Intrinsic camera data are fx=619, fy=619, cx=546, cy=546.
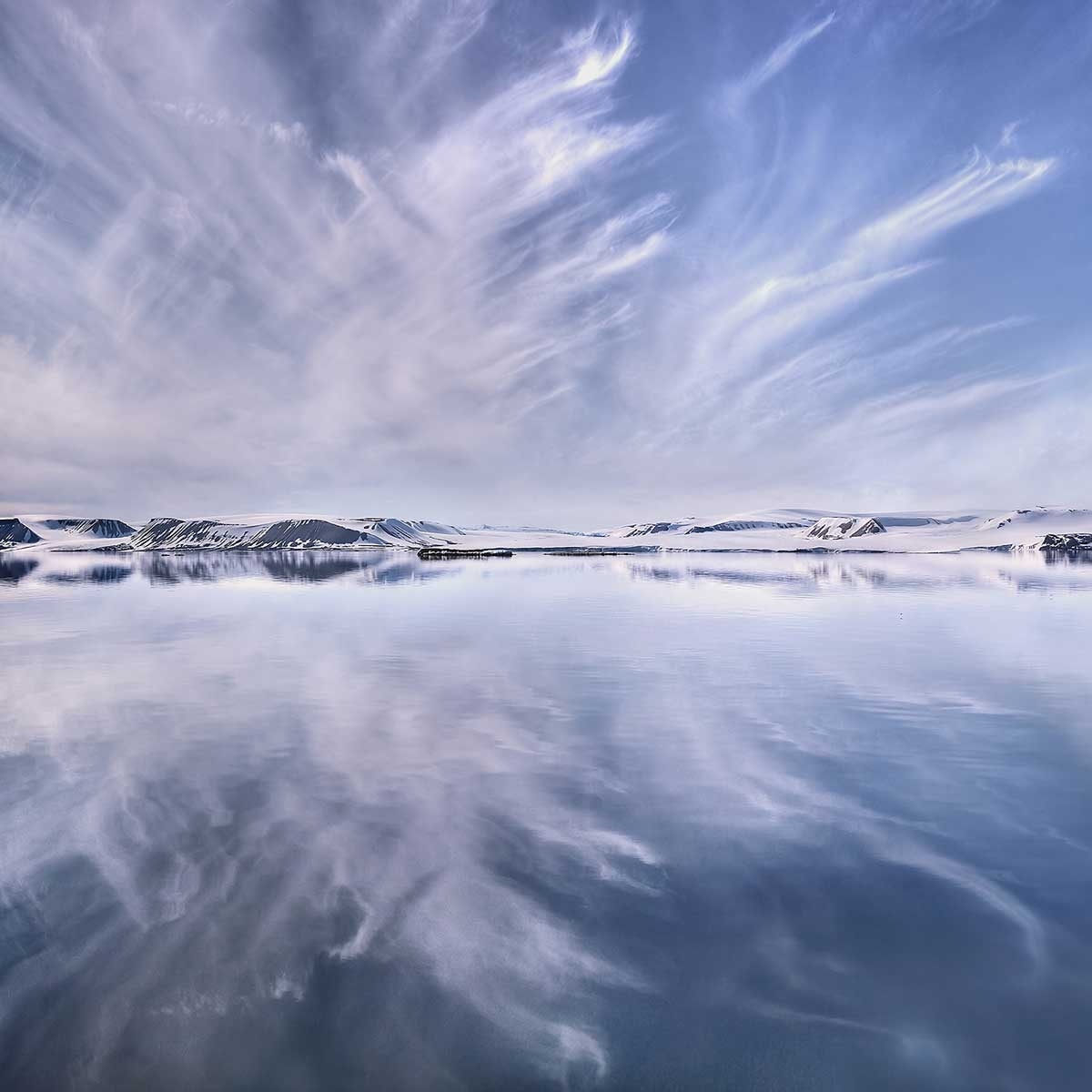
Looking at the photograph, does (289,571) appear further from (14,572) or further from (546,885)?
(546,885)

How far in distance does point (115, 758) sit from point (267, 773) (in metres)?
2.25

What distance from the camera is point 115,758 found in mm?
8000

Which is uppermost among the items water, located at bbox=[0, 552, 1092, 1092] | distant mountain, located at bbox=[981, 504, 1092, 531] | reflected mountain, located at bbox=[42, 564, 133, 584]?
distant mountain, located at bbox=[981, 504, 1092, 531]

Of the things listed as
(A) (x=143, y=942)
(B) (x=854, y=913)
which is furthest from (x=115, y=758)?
(B) (x=854, y=913)

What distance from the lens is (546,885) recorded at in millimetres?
5012

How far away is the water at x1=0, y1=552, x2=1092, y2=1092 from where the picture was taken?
3.44m

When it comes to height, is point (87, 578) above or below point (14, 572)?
below

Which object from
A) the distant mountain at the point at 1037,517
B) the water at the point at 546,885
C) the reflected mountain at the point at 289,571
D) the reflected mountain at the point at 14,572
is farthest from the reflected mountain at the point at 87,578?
the distant mountain at the point at 1037,517

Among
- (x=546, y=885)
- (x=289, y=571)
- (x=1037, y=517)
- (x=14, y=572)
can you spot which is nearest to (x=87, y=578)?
(x=289, y=571)

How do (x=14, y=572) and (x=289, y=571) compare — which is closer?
(x=289, y=571)

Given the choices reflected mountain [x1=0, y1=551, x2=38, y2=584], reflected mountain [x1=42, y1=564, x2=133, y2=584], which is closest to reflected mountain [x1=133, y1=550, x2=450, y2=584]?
reflected mountain [x1=42, y1=564, x2=133, y2=584]

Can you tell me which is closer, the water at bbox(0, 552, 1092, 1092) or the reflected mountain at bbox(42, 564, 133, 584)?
the water at bbox(0, 552, 1092, 1092)

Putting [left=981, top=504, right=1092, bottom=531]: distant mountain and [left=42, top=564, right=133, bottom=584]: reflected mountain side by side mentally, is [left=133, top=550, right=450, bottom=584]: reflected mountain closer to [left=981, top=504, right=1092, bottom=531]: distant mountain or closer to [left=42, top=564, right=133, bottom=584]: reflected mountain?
[left=42, top=564, right=133, bottom=584]: reflected mountain

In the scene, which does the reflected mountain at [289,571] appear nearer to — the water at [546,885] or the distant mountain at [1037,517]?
the water at [546,885]
